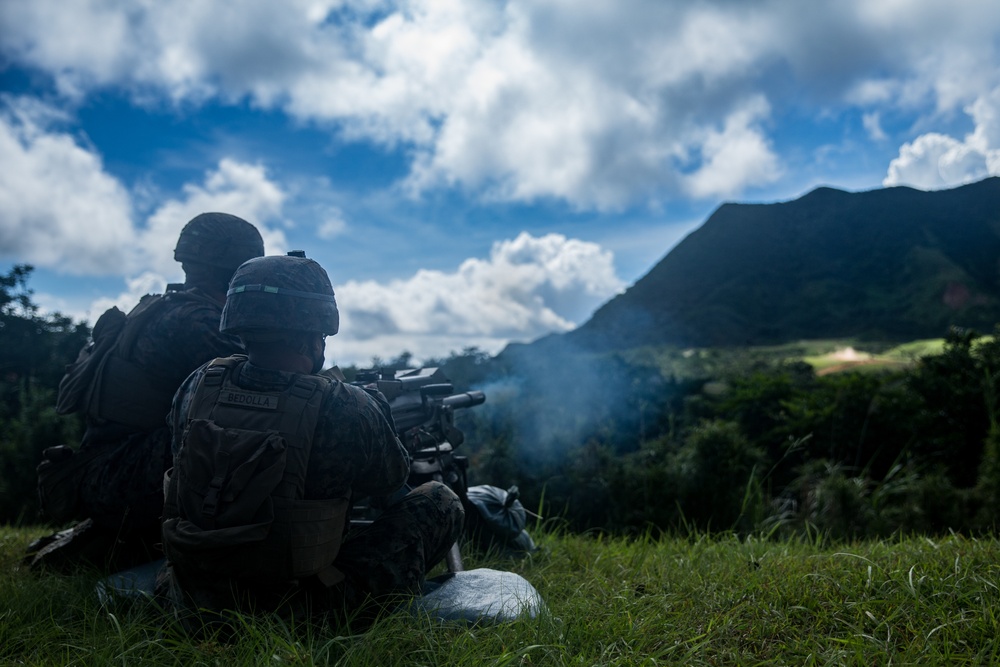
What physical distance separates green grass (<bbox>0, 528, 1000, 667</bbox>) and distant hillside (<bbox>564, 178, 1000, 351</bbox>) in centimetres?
2344

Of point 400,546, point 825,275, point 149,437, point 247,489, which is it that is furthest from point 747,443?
point 825,275

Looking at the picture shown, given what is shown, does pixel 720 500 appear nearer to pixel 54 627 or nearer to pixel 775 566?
pixel 775 566

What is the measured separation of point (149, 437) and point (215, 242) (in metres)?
1.20

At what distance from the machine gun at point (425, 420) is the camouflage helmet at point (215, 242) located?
1.04 m

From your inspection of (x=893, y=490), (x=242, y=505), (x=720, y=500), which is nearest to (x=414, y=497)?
(x=242, y=505)

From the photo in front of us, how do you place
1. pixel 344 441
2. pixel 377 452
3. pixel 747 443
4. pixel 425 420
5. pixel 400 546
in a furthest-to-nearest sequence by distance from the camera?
pixel 747 443
pixel 425 420
pixel 400 546
pixel 377 452
pixel 344 441

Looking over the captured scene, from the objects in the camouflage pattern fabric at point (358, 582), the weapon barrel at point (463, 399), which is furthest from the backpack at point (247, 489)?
the weapon barrel at point (463, 399)

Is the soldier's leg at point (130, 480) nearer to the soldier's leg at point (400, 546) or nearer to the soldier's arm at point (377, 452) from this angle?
the soldier's leg at point (400, 546)

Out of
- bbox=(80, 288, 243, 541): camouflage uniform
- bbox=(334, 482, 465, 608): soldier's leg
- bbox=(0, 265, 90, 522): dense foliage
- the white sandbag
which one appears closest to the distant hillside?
bbox=(0, 265, 90, 522): dense foliage

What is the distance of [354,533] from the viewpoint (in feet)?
10.6

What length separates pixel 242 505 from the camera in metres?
2.51

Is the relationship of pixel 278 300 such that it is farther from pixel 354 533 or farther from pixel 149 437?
pixel 149 437

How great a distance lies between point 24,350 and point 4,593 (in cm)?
1802

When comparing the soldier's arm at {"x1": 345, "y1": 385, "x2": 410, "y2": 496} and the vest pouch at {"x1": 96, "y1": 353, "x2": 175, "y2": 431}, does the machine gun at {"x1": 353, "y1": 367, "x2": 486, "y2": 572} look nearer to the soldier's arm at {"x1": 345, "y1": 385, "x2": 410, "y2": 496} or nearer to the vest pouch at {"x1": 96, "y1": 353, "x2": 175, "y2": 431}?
the soldier's arm at {"x1": 345, "y1": 385, "x2": 410, "y2": 496}
